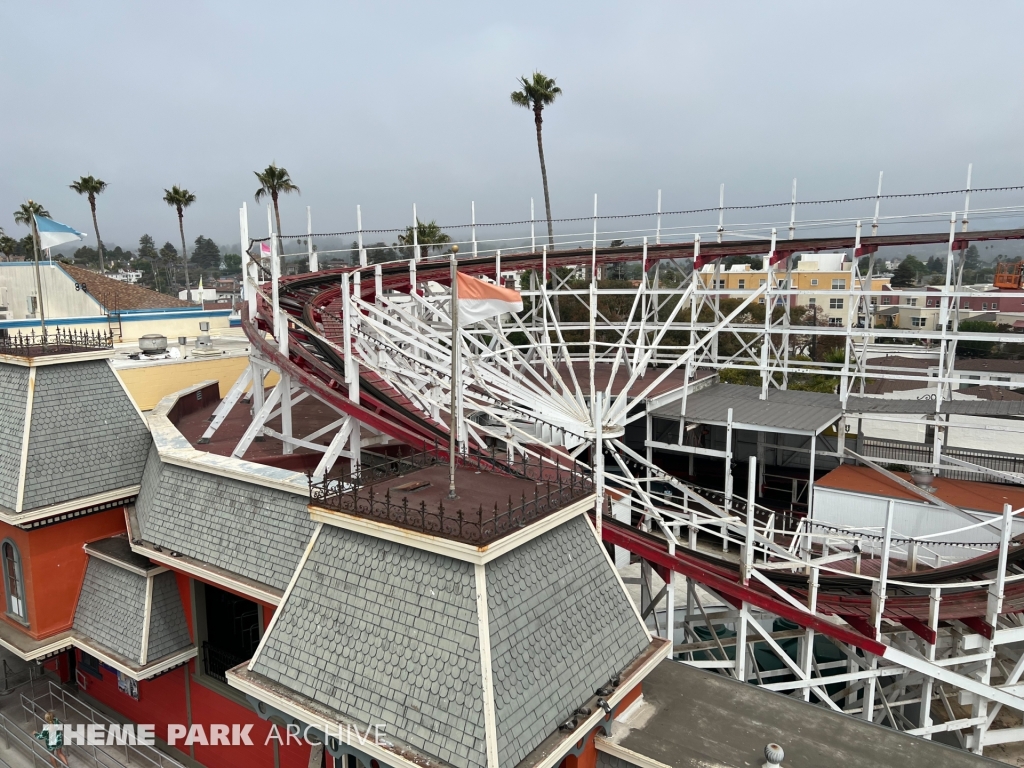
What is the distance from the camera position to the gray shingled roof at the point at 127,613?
531 inches

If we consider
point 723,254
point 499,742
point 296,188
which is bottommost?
point 499,742

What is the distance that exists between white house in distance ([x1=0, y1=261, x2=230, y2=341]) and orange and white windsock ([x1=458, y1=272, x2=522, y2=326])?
2517 cm

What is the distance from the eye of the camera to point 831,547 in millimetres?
18781

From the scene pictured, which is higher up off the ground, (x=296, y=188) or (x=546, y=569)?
(x=296, y=188)

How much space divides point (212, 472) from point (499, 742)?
8831mm

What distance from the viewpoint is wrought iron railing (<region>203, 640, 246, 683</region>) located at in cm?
1344

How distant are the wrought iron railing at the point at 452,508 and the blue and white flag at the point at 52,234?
45.3 ft

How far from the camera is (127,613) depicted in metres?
14.0

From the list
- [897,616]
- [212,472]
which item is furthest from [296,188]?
[897,616]

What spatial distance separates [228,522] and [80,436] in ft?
17.2

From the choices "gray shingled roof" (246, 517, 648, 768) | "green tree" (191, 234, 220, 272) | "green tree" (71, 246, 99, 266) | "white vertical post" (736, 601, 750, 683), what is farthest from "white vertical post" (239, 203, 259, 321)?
"green tree" (191, 234, 220, 272)

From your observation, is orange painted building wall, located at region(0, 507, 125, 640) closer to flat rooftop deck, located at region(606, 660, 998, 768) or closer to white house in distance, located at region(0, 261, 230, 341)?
flat rooftop deck, located at region(606, 660, 998, 768)

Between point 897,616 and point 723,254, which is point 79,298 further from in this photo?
point 897,616

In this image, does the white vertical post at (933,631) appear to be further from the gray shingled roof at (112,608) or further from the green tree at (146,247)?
the green tree at (146,247)
